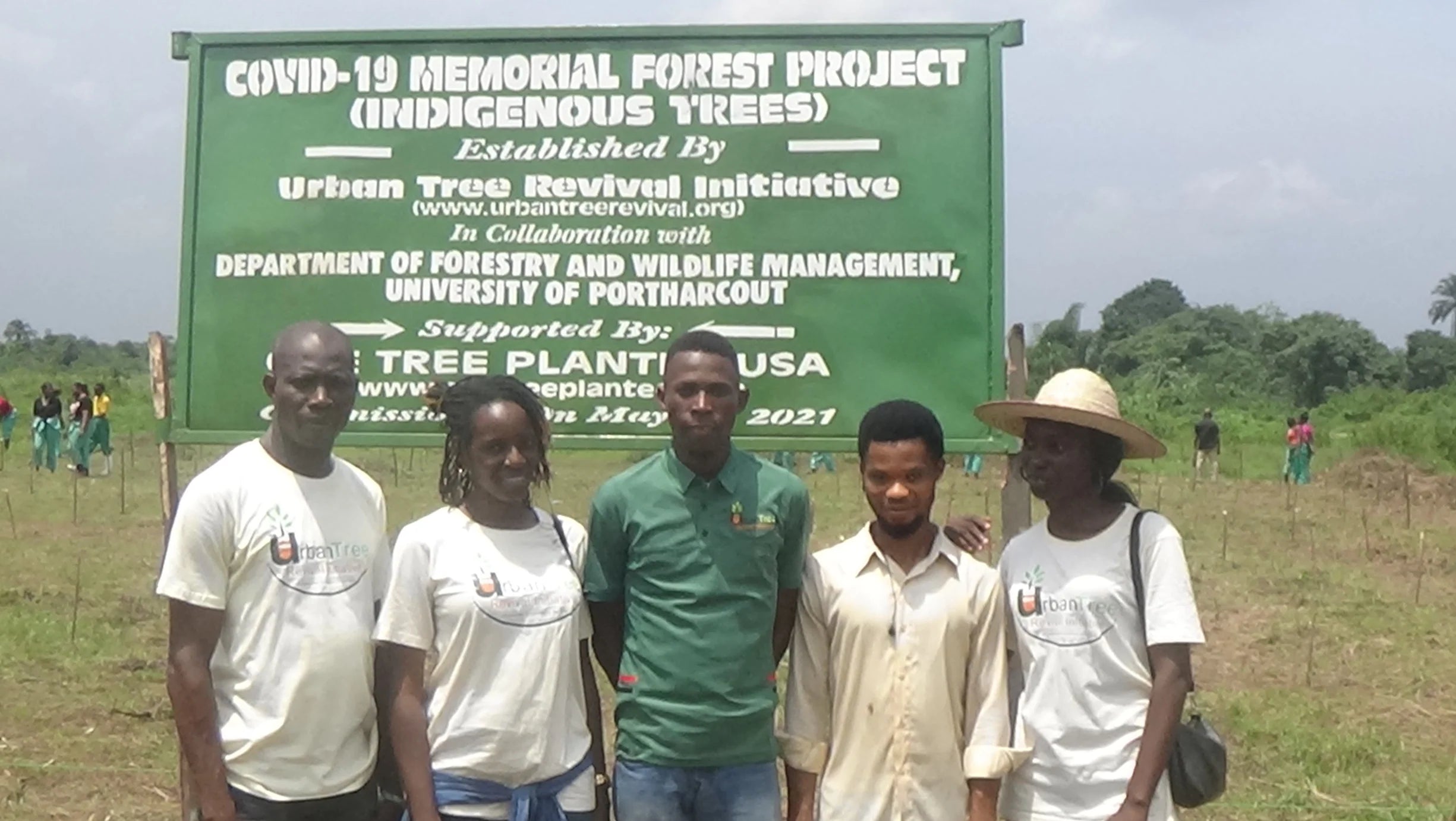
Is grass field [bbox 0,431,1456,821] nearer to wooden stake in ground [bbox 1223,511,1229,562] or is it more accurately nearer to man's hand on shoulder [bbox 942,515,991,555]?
wooden stake in ground [bbox 1223,511,1229,562]

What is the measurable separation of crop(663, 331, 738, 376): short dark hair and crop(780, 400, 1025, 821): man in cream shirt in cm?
36

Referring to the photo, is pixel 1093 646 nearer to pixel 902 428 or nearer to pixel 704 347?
pixel 902 428

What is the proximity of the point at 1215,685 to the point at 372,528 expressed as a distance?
627cm

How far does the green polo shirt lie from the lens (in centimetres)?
309

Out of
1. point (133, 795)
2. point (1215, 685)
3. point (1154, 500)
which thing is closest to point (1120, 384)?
point (1154, 500)

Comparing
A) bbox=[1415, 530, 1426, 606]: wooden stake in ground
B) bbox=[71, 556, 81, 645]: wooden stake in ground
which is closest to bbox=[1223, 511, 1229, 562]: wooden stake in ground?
bbox=[1415, 530, 1426, 606]: wooden stake in ground

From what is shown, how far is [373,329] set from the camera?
4301 mm

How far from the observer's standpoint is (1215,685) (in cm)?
808

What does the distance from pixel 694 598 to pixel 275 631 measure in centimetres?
89

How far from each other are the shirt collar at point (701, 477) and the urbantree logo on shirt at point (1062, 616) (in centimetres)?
70

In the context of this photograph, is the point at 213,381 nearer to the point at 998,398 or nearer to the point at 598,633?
the point at 598,633

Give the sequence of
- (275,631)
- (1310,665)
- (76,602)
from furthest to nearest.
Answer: (76,602), (1310,665), (275,631)

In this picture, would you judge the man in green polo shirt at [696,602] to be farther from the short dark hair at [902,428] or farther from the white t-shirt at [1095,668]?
the white t-shirt at [1095,668]

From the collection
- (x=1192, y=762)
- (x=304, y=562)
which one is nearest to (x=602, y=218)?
(x=304, y=562)
